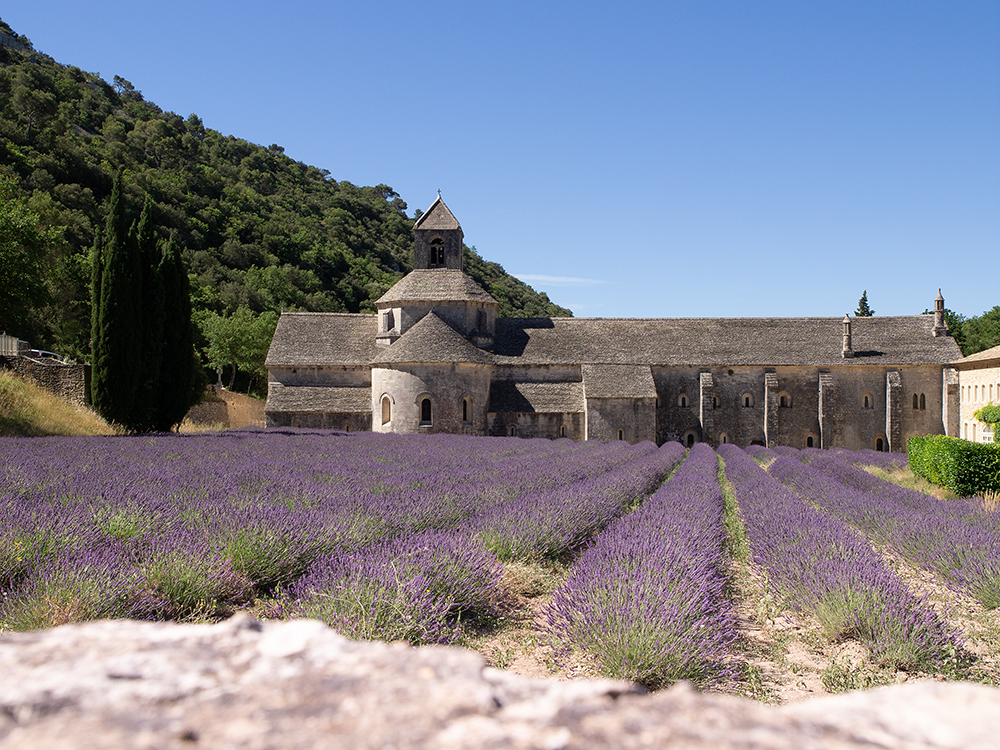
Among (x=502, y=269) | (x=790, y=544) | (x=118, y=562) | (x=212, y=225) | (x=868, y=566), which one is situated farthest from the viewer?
(x=502, y=269)

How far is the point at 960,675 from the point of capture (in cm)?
455

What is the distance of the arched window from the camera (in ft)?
132

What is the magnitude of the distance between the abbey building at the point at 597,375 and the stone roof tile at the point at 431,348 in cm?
8

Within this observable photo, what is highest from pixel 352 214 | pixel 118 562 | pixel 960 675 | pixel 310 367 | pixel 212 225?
pixel 352 214

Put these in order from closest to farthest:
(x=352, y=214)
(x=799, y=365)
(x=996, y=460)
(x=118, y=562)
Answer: (x=118, y=562)
(x=996, y=460)
(x=799, y=365)
(x=352, y=214)

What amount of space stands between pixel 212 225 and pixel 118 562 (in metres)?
77.4

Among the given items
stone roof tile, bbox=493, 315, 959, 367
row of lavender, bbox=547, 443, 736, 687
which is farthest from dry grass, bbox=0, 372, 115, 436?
row of lavender, bbox=547, 443, 736, 687

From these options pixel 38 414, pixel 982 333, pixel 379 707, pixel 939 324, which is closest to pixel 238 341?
pixel 38 414

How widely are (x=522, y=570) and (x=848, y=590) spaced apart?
3039mm

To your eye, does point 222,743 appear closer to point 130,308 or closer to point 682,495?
point 682,495

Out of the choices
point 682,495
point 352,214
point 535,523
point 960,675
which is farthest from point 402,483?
point 352,214

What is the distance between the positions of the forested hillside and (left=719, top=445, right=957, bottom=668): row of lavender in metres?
31.9

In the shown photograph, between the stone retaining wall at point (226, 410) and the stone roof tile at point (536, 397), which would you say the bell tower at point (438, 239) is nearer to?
the stone roof tile at point (536, 397)

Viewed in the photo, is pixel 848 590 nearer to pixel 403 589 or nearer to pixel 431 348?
pixel 403 589
